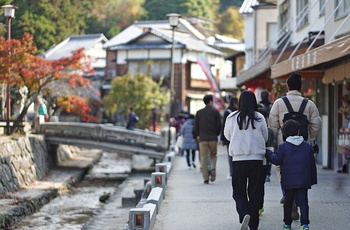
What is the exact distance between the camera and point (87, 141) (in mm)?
32719

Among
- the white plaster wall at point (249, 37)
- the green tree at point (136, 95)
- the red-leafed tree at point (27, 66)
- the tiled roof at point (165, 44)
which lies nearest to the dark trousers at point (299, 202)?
the red-leafed tree at point (27, 66)

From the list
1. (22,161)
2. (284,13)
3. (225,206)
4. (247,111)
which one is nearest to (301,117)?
(247,111)

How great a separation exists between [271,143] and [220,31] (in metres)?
71.8

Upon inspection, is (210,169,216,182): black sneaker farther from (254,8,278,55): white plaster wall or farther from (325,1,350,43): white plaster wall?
(254,8,278,55): white plaster wall

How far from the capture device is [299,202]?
959 centimetres

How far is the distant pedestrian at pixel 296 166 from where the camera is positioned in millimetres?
9547

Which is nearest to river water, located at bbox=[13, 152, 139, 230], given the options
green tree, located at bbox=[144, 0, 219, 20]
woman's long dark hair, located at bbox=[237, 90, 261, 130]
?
woman's long dark hair, located at bbox=[237, 90, 261, 130]

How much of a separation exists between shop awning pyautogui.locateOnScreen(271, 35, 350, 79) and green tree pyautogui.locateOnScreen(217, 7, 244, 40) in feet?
199

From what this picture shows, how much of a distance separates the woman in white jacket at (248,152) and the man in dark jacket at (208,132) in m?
6.71

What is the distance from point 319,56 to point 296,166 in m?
5.56

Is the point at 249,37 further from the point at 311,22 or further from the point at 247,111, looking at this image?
the point at 247,111

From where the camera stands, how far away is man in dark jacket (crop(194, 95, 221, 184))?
16656mm

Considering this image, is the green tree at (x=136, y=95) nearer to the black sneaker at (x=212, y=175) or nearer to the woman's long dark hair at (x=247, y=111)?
the black sneaker at (x=212, y=175)

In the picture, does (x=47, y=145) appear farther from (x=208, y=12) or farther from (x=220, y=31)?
(x=220, y=31)
